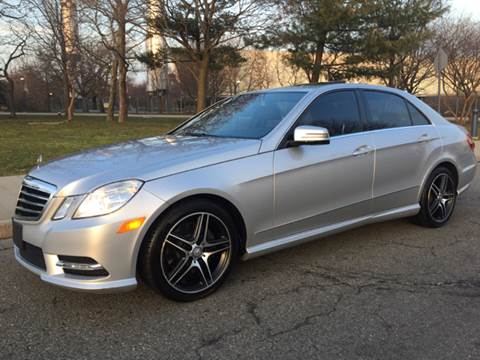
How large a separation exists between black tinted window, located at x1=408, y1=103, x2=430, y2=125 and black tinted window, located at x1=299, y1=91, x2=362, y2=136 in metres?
0.89

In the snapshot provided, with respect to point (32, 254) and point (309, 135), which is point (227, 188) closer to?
point (309, 135)

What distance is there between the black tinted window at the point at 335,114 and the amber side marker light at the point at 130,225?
1.72 metres

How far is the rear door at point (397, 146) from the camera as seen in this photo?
4.68m

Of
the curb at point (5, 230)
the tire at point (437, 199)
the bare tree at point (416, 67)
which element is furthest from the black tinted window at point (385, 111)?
the bare tree at point (416, 67)

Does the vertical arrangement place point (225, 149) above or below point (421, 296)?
above

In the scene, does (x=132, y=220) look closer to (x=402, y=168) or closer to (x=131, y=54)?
(x=402, y=168)

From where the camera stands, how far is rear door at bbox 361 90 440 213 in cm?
468

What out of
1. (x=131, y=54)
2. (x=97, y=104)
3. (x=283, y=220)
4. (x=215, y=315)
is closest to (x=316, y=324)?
(x=215, y=315)

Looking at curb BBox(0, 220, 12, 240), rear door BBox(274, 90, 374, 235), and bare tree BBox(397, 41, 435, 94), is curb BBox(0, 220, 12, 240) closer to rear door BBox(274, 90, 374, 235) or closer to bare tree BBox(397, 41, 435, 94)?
rear door BBox(274, 90, 374, 235)

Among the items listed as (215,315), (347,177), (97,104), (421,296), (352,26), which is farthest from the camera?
(97,104)

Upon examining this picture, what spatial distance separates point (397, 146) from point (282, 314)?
7.44ft

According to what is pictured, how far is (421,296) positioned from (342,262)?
88 centimetres

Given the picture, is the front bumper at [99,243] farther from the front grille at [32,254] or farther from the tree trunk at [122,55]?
the tree trunk at [122,55]

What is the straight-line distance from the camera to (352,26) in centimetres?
2497
